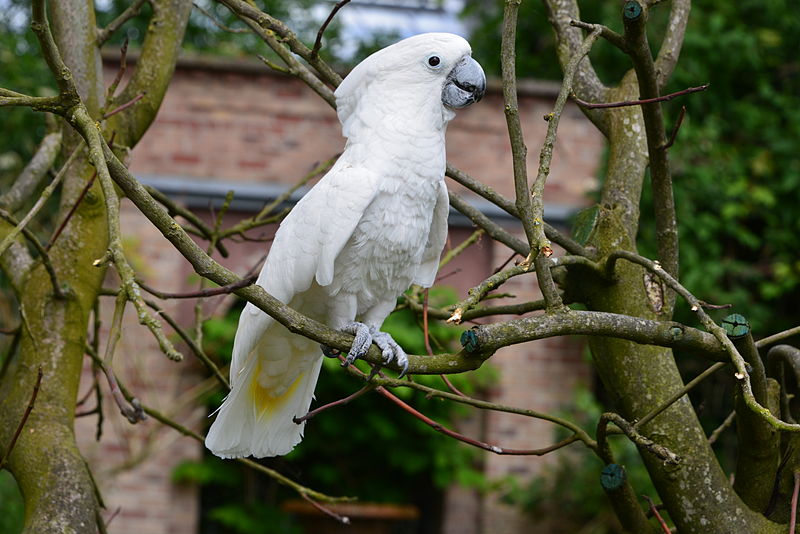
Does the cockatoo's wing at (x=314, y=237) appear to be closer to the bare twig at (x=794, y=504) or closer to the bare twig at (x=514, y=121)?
the bare twig at (x=514, y=121)

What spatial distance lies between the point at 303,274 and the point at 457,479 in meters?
3.69

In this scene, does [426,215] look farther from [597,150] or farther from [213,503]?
[213,503]

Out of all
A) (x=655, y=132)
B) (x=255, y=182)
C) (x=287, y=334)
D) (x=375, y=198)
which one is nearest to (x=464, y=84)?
(x=375, y=198)

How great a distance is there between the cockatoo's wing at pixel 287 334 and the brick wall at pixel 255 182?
9.78 ft

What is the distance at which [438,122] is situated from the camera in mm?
2160

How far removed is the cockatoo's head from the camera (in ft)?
6.95

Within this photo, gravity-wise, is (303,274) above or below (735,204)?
below

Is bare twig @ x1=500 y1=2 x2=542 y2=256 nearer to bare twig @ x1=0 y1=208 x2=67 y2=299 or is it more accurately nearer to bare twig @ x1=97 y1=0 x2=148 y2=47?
bare twig @ x1=0 y1=208 x2=67 y2=299

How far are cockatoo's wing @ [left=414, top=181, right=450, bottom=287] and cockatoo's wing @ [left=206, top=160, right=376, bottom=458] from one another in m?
0.28

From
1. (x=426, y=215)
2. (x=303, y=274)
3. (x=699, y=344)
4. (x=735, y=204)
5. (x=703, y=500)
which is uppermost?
(x=735, y=204)

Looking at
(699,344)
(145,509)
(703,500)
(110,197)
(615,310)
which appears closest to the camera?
(110,197)

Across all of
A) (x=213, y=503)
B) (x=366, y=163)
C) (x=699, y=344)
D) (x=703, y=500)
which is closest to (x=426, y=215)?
(x=366, y=163)

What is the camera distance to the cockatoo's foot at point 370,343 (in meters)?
1.92

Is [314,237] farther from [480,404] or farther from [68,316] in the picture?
[68,316]
